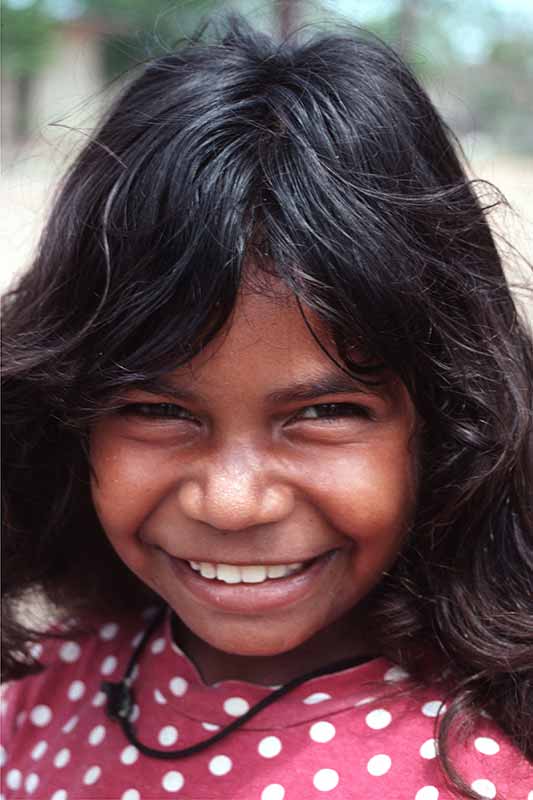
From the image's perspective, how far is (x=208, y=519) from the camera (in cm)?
79

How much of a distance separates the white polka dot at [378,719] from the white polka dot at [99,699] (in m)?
0.26

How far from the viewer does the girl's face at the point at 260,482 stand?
0.77 metres

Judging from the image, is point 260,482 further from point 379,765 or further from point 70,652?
point 70,652

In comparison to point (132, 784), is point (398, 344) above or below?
above

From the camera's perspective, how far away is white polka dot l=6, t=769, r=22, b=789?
1.01 m

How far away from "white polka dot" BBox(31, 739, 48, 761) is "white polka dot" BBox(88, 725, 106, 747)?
0.06m

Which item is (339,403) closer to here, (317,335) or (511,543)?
(317,335)

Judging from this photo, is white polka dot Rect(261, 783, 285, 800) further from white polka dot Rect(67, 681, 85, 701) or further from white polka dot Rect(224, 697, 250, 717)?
white polka dot Rect(67, 681, 85, 701)

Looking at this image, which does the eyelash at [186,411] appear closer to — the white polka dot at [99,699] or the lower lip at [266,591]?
the lower lip at [266,591]

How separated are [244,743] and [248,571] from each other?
144 millimetres

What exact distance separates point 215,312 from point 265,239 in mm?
63

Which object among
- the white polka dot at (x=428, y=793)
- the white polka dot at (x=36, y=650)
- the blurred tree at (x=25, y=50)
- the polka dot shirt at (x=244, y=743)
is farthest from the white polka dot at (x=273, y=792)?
the blurred tree at (x=25, y=50)

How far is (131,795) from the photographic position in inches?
35.3

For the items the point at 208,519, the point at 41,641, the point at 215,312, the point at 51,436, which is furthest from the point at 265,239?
the point at 41,641
